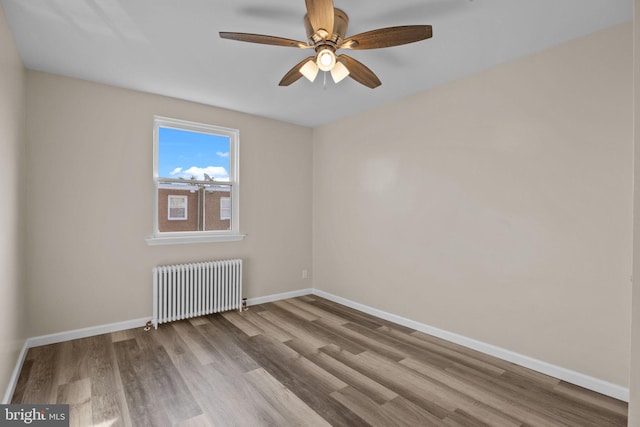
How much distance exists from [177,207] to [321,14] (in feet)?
9.59

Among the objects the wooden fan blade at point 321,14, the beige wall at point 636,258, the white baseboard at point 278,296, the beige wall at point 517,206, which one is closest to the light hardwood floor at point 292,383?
the beige wall at point 517,206

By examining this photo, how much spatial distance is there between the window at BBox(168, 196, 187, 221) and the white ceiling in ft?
4.07

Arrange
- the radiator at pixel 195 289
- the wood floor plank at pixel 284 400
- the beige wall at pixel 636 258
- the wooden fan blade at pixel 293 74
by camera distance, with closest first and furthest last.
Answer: the beige wall at pixel 636 258 < the wood floor plank at pixel 284 400 < the wooden fan blade at pixel 293 74 < the radiator at pixel 195 289

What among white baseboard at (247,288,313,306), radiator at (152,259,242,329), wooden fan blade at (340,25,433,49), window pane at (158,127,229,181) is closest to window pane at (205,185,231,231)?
window pane at (158,127,229,181)

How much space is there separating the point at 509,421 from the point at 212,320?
3.05 meters

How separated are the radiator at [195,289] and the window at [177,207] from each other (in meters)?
0.61

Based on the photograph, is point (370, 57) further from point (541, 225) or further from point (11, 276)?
point (11, 276)

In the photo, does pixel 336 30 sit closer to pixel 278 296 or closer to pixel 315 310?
pixel 315 310

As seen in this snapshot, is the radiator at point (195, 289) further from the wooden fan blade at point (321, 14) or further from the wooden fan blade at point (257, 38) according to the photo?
the wooden fan blade at point (321, 14)

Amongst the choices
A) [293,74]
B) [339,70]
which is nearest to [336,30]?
[339,70]

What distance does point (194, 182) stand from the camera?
3873 millimetres

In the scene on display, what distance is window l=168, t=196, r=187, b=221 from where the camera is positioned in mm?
3740

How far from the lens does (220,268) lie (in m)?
3.89

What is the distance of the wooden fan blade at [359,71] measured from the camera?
2238mm
